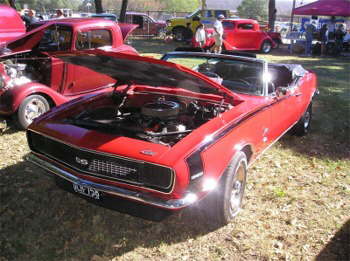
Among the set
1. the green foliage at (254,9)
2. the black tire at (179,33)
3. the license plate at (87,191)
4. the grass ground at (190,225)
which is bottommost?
the grass ground at (190,225)

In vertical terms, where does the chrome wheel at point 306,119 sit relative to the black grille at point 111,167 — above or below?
below

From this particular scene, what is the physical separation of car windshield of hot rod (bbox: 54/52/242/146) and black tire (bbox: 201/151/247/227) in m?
0.53

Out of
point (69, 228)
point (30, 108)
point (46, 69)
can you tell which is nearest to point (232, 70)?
point (69, 228)

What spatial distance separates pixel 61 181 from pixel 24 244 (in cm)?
62

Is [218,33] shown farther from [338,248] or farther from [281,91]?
[338,248]

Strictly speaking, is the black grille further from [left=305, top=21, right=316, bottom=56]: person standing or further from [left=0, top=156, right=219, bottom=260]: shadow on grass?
[left=305, top=21, right=316, bottom=56]: person standing

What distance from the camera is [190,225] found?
343 centimetres

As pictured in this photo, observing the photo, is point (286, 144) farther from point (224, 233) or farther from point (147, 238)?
point (147, 238)

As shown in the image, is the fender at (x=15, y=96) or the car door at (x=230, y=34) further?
the car door at (x=230, y=34)

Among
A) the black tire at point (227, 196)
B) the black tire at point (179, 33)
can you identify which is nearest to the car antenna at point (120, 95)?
→ the black tire at point (227, 196)

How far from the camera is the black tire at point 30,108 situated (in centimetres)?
542

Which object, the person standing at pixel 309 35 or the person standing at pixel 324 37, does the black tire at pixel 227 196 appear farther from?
the person standing at pixel 324 37

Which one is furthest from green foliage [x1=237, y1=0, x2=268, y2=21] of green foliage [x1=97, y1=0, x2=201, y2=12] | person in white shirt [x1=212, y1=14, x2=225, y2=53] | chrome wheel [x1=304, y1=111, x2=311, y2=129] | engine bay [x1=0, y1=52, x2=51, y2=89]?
engine bay [x1=0, y1=52, x2=51, y2=89]

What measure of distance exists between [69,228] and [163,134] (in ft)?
4.26
